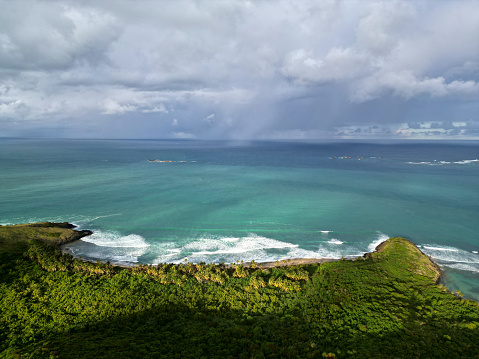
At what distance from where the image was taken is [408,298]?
26531 mm

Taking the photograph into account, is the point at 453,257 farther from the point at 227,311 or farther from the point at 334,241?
the point at 227,311

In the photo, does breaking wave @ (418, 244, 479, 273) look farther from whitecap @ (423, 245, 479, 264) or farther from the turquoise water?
the turquoise water

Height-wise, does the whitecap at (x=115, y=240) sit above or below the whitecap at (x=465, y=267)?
above

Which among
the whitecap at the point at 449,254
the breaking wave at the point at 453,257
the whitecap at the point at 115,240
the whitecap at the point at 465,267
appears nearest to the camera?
the whitecap at the point at 465,267

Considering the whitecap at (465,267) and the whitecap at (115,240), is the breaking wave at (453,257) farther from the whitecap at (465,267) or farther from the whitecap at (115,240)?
the whitecap at (115,240)

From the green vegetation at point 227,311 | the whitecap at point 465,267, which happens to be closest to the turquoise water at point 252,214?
the whitecap at point 465,267

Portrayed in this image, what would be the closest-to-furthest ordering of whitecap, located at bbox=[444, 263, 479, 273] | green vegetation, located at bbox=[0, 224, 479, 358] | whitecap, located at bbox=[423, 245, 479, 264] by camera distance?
green vegetation, located at bbox=[0, 224, 479, 358] < whitecap, located at bbox=[444, 263, 479, 273] < whitecap, located at bbox=[423, 245, 479, 264]

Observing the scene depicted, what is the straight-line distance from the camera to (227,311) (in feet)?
80.7

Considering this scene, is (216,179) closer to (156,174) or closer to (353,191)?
(156,174)

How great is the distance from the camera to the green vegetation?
19844mm

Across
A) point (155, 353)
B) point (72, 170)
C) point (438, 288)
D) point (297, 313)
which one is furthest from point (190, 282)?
point (72, 170)

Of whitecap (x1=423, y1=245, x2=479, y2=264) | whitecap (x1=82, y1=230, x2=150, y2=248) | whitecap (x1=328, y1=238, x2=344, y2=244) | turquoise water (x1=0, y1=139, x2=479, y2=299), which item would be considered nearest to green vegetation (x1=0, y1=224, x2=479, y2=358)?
whitecap (x1=423, y1=245, x2=479, y2=264)

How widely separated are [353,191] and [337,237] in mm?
36309

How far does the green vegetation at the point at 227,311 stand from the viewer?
1984 cm
